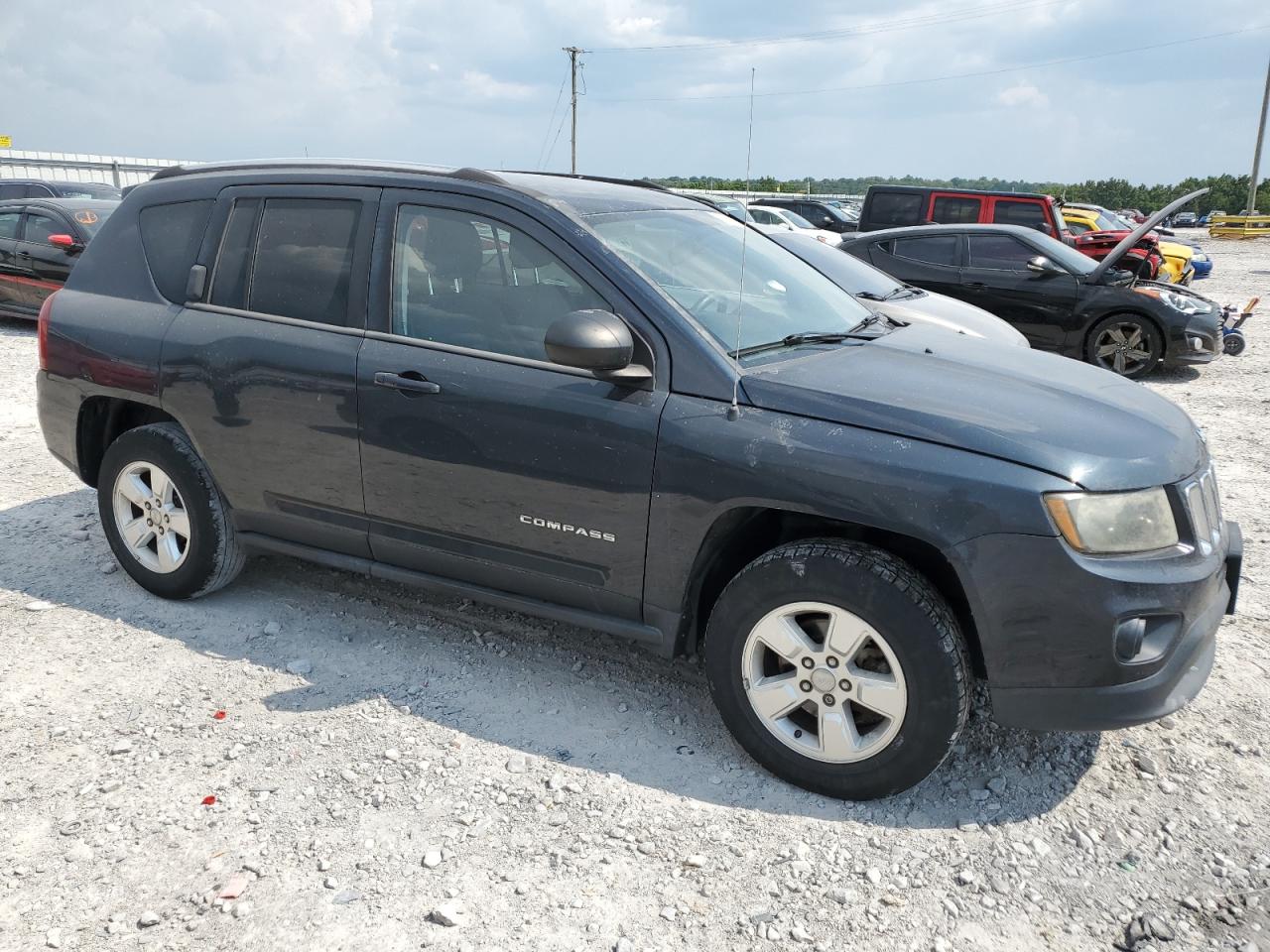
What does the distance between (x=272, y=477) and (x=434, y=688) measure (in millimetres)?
1064

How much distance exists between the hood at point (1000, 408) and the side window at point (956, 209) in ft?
40.2

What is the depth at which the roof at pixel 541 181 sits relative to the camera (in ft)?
11.5

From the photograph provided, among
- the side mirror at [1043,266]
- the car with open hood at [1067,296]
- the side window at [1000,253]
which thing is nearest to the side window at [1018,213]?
the car with open hood at [1067,296]

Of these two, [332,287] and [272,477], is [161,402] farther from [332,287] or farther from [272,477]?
[332,287]

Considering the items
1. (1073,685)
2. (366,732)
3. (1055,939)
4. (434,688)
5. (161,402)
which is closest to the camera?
(1055,939)

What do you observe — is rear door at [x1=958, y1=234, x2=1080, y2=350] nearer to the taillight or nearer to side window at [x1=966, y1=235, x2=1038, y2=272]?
side window at [x1=966, y1=235, x2=1038, y2=272]

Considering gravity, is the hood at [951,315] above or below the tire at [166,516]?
above

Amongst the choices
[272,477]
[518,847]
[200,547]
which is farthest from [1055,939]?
[200,547]

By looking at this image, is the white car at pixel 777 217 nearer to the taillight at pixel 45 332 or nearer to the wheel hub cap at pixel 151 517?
the taillight at pixel 45 332

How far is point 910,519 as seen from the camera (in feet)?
8.87

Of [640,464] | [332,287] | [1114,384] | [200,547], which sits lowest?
[200,547]

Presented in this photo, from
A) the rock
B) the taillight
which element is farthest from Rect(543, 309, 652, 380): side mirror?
the taillight

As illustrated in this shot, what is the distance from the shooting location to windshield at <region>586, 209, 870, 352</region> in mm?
3301

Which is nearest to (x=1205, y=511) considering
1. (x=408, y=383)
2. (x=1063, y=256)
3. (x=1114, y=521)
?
(x=1114, y=521)
